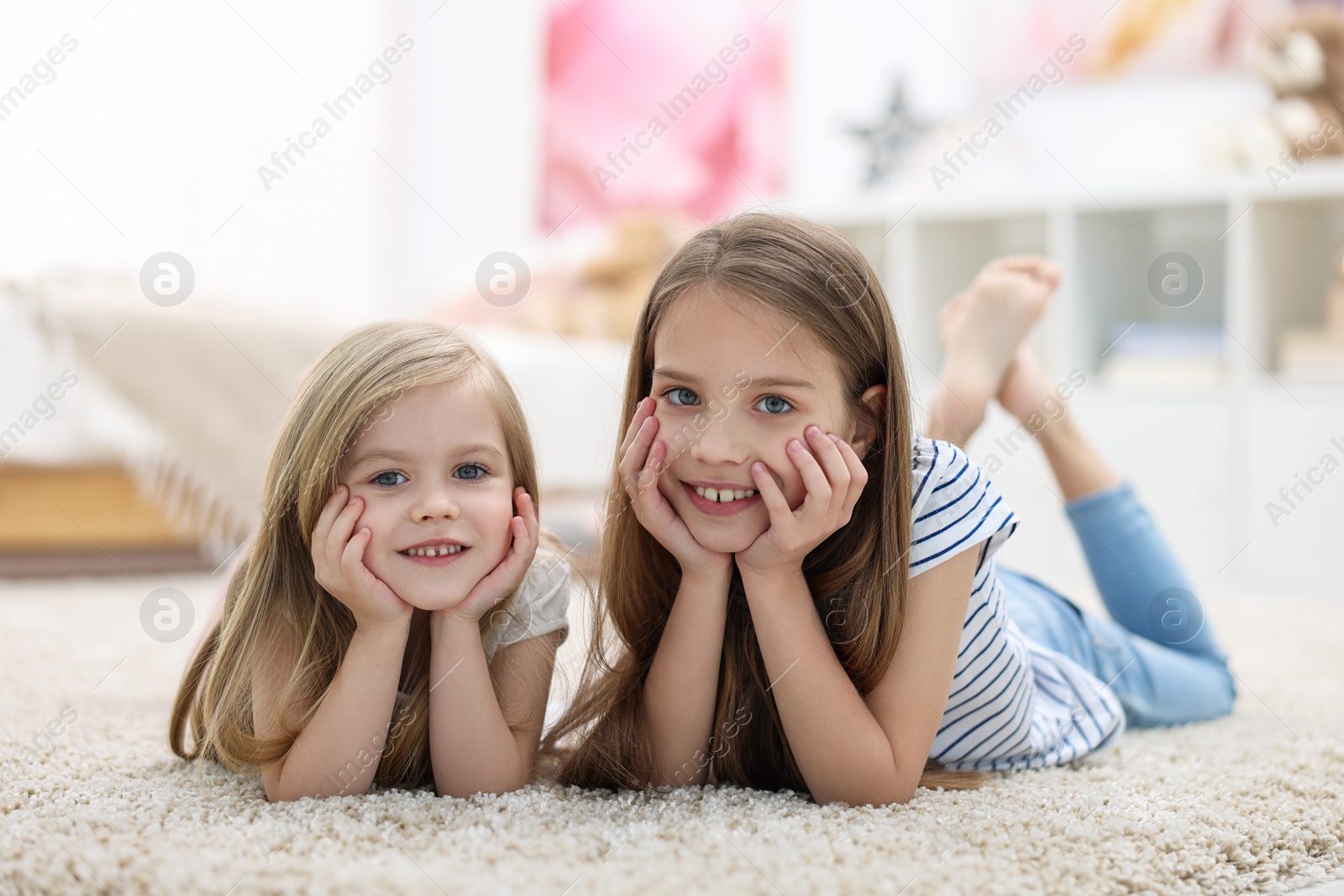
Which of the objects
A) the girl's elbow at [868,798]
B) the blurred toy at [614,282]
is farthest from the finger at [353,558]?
the blurred toy at [614,282]

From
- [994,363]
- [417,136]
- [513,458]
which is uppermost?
[417,136]

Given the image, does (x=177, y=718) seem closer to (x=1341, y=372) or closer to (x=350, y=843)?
(x=350, y=843)

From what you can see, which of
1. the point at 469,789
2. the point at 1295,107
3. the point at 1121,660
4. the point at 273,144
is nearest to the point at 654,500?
the point at 469,789

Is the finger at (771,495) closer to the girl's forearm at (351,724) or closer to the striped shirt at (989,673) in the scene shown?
the striped shirt at (989,673)

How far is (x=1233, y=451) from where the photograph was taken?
2379 mm

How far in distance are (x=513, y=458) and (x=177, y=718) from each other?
0.36 meters

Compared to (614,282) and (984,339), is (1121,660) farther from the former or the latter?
(614,282)

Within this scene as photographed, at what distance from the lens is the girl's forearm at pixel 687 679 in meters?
0.81

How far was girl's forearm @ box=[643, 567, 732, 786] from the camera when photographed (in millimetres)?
811

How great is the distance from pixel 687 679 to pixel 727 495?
0.14m

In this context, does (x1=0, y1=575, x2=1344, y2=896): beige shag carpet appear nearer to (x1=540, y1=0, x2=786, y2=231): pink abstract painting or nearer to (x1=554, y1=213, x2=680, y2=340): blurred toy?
(x1=554, y1=213, x2=680, y2=340): blurred toy

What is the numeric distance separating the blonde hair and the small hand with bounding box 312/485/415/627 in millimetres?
34

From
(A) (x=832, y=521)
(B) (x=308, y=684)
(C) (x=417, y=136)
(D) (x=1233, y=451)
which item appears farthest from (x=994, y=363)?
(C) (x=417, y=136)

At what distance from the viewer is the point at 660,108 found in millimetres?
3838
